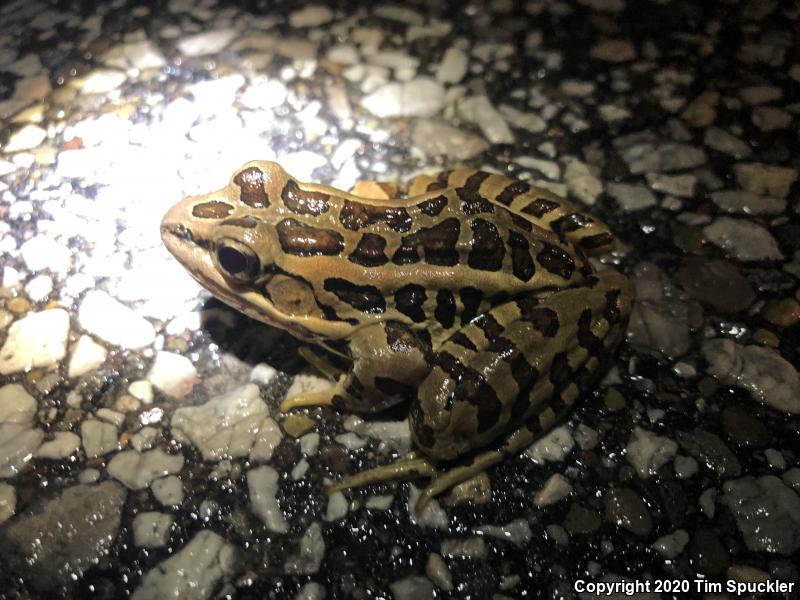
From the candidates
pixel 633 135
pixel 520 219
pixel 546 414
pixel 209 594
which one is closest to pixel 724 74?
pixel 633 135

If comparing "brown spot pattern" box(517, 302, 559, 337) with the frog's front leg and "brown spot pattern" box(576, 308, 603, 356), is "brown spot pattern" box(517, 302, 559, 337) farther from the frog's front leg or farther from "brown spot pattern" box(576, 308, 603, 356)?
the frog's front leg

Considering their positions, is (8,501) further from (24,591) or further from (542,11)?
(542,11)

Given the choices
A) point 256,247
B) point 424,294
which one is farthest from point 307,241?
point 424,294

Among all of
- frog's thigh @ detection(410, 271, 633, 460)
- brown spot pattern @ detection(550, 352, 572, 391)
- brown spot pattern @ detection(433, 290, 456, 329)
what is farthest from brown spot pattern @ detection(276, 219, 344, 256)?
brown spot pattern @ detection(550, 352, 572, 391)

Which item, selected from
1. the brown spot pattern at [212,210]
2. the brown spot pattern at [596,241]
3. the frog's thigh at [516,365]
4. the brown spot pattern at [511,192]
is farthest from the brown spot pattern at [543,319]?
the brown spot pattern at [212,210]

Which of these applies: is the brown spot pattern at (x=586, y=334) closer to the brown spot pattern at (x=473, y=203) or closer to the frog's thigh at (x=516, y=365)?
the frog's thigh at (x=516, y=365)

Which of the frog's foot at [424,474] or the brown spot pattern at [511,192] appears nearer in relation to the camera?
the frog's foot at [424,474]
